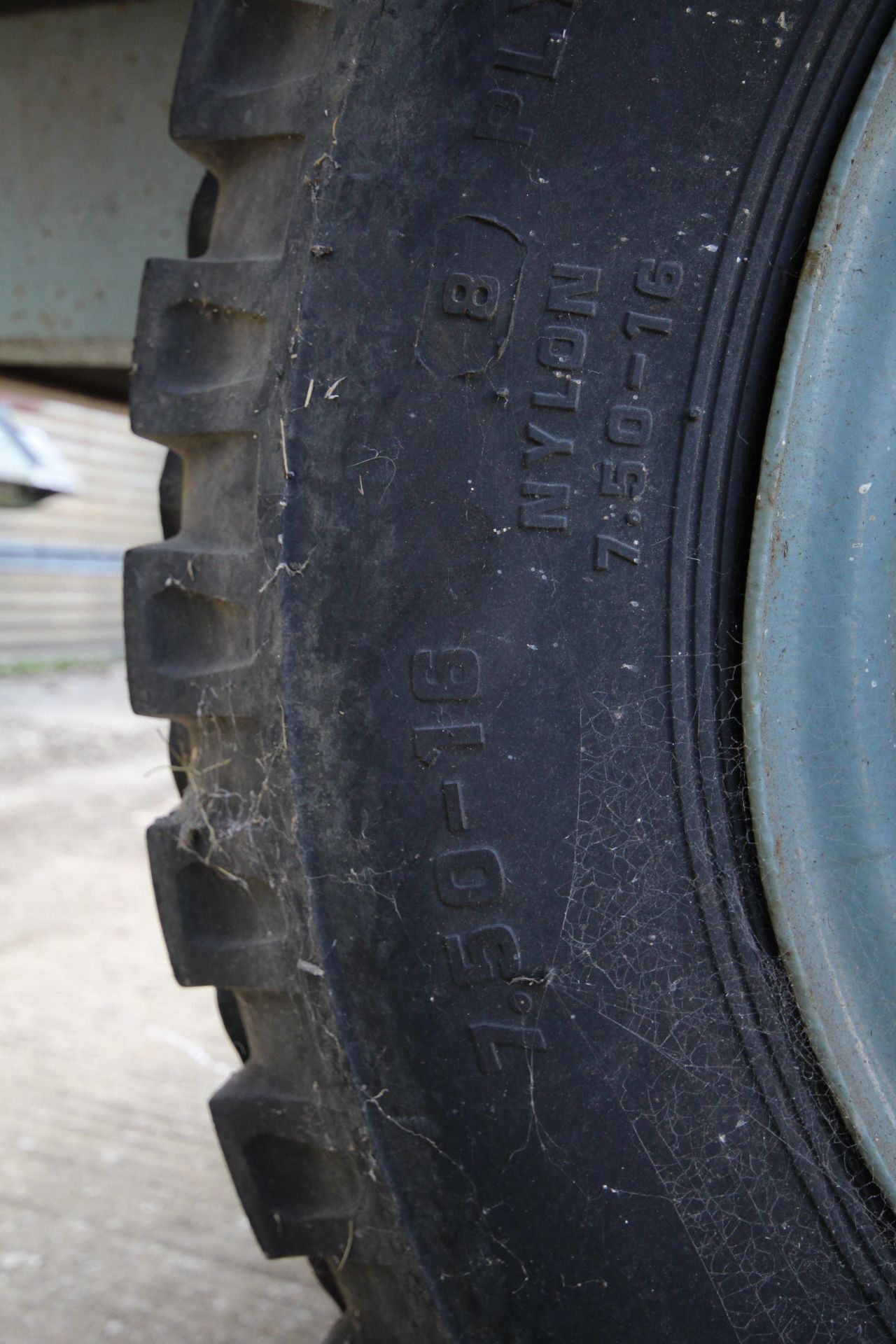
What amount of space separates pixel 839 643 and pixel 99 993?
2.19 m

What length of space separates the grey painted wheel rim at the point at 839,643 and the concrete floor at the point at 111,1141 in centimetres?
50

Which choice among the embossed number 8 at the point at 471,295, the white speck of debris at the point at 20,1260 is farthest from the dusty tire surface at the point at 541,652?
the white speck of debris at the point at 20,1260

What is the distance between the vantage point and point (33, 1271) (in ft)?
5.21

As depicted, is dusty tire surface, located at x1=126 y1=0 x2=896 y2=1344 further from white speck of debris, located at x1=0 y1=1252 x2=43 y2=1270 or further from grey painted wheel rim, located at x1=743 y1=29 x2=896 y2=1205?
white speck of debris, located at x1=0 y1=1252 x2=43 y2=1270

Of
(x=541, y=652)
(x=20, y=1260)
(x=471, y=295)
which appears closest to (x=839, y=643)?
(x=541, y=652)

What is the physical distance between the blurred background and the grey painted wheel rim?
2.80ft

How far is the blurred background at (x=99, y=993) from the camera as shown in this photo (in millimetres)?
1354

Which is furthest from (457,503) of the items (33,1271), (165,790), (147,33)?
(165,790)

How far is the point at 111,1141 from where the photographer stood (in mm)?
1947

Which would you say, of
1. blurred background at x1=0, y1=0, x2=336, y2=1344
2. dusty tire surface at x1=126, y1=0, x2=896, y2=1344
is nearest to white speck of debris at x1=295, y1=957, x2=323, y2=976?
dusty tire surface at x1=126, y1=0, x2=896, y2=1344

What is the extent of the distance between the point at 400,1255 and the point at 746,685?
46 cm

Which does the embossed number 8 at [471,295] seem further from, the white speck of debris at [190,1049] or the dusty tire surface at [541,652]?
the white speck of debris at [190,1049]

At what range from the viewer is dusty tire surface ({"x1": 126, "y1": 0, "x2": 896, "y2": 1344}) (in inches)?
29.9

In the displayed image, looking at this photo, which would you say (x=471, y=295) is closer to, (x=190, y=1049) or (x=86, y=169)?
(x=86, y=169)
